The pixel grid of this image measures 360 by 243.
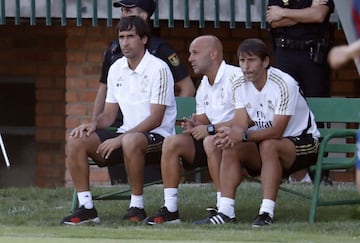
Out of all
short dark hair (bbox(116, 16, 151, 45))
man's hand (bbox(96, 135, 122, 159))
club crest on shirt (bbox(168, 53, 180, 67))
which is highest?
short dark hair (bbox(116, 16, 151, 45))

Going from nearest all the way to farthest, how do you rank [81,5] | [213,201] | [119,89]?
1. [119,89]
2. [213,201]
3. [81,5]

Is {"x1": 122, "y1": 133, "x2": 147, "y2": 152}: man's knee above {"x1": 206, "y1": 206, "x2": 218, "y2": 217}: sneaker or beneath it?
above

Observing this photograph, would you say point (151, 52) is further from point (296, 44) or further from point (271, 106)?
point (271, 106)

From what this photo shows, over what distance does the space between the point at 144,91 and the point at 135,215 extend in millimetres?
Answer: 892

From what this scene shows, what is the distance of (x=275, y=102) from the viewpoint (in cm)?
929

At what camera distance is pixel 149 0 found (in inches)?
414

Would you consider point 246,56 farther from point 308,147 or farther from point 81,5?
point 81,5

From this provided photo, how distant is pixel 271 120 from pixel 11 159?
5.62 meters

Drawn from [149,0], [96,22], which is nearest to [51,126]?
[96,22]

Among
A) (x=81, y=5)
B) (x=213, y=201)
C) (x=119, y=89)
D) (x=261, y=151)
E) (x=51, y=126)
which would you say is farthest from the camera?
(x=51, y=126)

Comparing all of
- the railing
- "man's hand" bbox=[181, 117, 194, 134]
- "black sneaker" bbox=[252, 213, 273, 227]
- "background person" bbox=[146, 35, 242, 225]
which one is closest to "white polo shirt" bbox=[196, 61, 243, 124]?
"background person" bbox=[146, 35, 242, 225]

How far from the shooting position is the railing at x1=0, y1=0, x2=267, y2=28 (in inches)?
478

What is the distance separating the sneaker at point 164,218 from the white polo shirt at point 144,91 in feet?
1.97

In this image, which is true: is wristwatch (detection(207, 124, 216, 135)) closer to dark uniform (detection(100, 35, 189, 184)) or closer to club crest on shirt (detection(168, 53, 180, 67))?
dark uniform (detection(100, 35, 189, 184))
